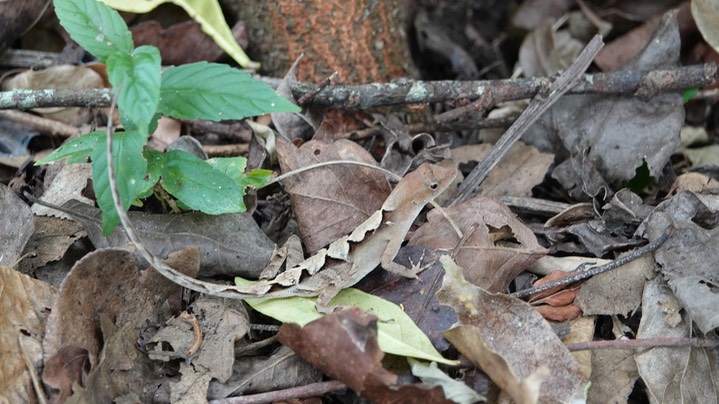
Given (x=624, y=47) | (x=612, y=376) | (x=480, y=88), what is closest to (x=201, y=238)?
(x=480, y=88)

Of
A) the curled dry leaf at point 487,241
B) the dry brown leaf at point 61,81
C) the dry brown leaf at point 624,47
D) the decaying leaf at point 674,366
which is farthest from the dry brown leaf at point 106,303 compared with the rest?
the dry brown leaf at point 624,47

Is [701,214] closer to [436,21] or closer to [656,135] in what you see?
[656,135]

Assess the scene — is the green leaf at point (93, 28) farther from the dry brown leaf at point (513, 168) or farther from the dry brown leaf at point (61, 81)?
the dry brown leaf at point (513, 168)

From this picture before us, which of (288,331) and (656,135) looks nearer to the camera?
(288,331)


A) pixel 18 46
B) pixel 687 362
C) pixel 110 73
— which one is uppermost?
pixel 110 73

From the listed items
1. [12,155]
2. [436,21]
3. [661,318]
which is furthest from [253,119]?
[661,318]

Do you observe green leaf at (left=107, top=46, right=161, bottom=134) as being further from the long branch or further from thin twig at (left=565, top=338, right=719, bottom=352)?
thin twig at (left=565, top=338, right=719, bottom=352)
